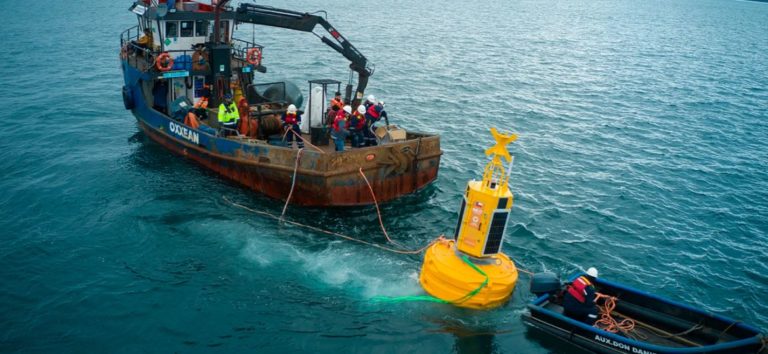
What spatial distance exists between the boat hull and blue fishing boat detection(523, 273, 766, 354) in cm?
545

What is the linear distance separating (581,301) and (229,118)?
10.4 m

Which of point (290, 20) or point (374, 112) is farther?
point (290, 20)

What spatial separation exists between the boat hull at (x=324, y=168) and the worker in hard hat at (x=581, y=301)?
6.06m

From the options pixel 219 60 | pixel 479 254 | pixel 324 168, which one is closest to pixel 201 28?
pixel 219 60

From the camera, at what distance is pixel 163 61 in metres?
17.4

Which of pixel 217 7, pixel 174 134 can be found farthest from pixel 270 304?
pixel 217 7

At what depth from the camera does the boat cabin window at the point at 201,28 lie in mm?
18500

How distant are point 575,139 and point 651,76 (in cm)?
1807

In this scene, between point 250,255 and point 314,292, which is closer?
point 314,292

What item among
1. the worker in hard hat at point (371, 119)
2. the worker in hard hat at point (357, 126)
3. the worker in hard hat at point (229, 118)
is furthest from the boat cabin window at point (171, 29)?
the worker in hard hat at point (371, 119)

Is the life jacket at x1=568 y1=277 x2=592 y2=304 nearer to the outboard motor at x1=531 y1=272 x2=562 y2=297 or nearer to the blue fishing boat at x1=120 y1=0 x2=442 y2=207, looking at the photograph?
the outboard motor at x1=531 y1=272 x2=562 y2=297

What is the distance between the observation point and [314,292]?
11.6 meters

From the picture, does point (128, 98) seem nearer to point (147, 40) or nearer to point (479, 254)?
point (147, 40)

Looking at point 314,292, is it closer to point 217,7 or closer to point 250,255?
point 250,255
